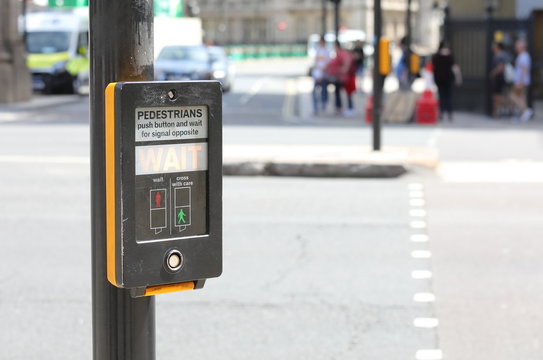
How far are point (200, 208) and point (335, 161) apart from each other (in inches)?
429

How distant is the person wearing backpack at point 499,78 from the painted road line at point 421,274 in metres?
16.4

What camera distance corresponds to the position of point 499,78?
24.1 m

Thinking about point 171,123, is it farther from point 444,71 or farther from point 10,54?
point 10,54

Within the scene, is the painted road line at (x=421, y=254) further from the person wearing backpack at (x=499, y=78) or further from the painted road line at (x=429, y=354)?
the person wearing backpack at (x=499, y=78)

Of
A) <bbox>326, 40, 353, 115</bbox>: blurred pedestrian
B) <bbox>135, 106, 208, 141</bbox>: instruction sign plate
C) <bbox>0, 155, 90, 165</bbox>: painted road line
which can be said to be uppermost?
<bbox>135, 106, 208, 141</bbox>: instruction sign plate

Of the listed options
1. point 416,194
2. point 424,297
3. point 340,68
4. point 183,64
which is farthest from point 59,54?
point 424,297

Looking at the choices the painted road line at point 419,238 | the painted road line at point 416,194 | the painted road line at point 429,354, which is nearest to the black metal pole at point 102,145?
the painted road line at point 429,354

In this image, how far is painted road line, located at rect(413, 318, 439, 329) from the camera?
6477 mm

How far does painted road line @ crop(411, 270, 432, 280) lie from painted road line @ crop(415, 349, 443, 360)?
1846 millimetres

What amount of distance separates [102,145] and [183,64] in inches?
1182

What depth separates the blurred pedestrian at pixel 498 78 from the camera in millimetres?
23766

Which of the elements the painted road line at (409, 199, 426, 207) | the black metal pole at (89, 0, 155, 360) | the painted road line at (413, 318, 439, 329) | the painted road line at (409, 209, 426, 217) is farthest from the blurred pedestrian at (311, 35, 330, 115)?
the black metal pole at (89, 0, 155, 360)

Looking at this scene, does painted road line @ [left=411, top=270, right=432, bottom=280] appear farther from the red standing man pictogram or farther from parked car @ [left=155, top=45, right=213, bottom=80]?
parked car @ [left=155, top=45, right=213, bottom=80]

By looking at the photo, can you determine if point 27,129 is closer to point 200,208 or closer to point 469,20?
point 469,20
